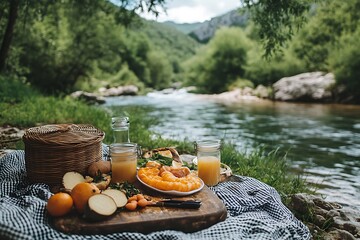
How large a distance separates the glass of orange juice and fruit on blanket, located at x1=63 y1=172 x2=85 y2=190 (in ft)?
0.95

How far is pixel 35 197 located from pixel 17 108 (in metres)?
7.38

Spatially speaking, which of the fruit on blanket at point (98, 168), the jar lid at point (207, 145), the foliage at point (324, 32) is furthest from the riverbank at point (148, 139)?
the foliage at point (324, 32)

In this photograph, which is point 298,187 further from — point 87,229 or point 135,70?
point 135,70

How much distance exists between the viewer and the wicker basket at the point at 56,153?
11.3ft

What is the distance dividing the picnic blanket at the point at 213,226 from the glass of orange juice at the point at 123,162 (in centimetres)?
58

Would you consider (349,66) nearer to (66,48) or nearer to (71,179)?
(66,48)

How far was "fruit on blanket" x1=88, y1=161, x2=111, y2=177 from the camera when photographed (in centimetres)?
359

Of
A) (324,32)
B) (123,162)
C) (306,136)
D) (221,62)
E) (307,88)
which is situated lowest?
(306,136)

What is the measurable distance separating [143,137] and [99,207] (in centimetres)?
552

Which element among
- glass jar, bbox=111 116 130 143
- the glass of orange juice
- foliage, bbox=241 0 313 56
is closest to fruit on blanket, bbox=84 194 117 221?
the glass of orange juice

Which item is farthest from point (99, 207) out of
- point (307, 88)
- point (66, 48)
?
point (307, 88)

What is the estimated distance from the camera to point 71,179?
3375mm

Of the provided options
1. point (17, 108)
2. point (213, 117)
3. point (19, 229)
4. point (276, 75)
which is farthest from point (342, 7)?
point (19, 229)

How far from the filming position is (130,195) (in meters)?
3.25
